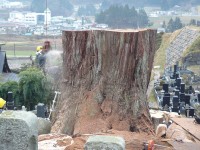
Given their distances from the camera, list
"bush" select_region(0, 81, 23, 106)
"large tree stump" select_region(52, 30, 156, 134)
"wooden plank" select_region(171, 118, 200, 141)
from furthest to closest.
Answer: "bush" select_region(0, 81, 23, 106), "wooden plank" select_region(171, 118, 200, 141), "large tree stump" select_region(52, 30, 156, 134)

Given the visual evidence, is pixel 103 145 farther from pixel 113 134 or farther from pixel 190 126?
pixel 190 126

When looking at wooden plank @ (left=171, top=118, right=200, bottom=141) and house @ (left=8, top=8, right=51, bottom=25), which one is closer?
wooden plank @ (left=171, top=118, right=200, bottom=141)

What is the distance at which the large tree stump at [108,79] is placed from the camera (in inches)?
326

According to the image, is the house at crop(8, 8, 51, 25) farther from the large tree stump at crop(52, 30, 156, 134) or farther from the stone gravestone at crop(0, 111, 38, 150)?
the stone gravestone at crop(0, 111, 38, 150)

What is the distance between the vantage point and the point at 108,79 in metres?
8.48

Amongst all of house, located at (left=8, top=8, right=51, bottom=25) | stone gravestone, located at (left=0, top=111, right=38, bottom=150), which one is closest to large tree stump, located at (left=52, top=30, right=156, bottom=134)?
stone gravestone, located at (left=0, top=111, right=38, bottom=150)

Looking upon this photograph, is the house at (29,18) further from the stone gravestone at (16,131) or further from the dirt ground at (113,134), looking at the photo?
the stone gravestone at (16,131)

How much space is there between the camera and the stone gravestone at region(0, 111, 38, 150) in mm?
5105

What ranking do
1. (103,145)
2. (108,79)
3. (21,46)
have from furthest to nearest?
1. (21,46)
2. (108,79)
3. (103,145)

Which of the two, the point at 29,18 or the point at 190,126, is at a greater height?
the point at 29,18

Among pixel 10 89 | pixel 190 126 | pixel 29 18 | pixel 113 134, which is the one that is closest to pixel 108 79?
pixel 113 134

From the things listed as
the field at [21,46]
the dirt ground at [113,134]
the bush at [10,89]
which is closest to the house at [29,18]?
the field at [21,46]

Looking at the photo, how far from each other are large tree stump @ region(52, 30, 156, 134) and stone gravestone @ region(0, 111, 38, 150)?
9.85 ft

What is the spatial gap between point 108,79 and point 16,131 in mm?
3528
